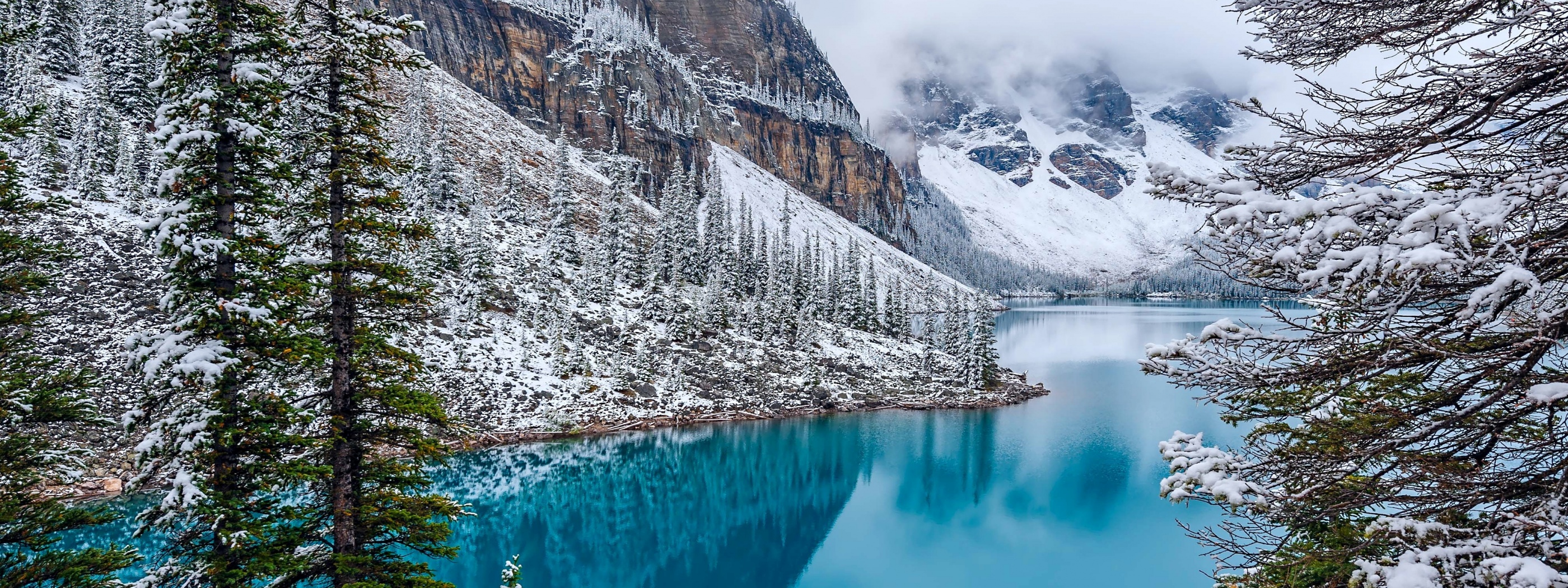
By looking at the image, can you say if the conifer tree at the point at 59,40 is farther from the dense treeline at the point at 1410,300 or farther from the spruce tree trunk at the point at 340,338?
the dense treeline at the point at 1410,300

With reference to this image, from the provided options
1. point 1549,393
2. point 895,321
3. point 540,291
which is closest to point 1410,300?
point 1549,393

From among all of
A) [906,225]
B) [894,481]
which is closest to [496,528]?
[894,481]

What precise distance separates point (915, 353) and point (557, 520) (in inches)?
1580

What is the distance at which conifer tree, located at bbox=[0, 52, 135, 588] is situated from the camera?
7.67 meters

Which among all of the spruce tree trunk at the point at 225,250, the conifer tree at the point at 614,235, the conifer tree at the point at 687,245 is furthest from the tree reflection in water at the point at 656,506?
the conifer tree at the point at 687,245

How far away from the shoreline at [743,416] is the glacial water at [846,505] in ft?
2.63

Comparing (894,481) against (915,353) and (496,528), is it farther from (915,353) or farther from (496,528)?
(915,353)

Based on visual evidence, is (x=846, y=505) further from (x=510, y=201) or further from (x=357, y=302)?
(x=510, y=201)

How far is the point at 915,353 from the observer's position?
2373 inches

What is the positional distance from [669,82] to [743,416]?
4098 inches

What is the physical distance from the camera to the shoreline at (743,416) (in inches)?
938

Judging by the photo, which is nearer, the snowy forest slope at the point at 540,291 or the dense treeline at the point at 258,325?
the dense treeline at the point at 258,325

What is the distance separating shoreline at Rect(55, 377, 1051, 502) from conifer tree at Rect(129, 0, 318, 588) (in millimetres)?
19363

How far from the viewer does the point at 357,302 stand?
9375 millimetres
